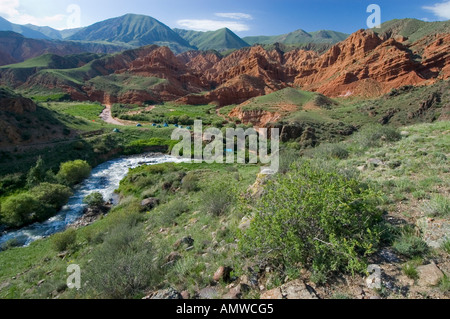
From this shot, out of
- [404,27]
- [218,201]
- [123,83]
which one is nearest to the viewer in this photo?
[218,201]

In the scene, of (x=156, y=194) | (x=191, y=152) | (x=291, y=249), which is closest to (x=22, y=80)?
(x=191, y=152)

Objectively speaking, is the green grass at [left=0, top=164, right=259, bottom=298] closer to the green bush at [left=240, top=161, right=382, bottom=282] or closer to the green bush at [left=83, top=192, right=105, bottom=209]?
the green bush at [left=240, top=161, right=382, bottom=282]

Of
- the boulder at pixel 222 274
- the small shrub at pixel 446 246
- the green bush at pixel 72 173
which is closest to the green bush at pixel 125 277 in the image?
the boulder at pixel 222 274

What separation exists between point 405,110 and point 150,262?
141 ft

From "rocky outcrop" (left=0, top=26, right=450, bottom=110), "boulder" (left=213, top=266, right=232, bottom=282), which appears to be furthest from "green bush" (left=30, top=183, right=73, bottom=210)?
"rocky outcrop" (left=0, top=26, right=450, bottom=110)

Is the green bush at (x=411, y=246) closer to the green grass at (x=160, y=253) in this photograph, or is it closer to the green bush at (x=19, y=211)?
the green grass at (x=160, y=253)

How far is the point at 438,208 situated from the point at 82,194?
2441 centimetres

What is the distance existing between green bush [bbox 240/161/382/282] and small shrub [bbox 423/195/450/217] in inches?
44.4

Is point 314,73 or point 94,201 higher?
point 314,73

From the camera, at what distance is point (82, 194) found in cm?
2122

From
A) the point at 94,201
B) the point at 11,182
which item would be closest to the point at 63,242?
the point at 94,201

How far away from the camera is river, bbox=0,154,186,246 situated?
588 inches

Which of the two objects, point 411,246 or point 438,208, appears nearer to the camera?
point 411,246

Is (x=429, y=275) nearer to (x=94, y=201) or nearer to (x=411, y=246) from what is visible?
(x=411, y=246)
